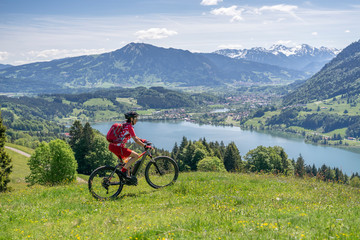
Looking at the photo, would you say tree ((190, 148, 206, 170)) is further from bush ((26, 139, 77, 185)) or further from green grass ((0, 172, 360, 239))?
green grass ((0, 172, 360, 239))

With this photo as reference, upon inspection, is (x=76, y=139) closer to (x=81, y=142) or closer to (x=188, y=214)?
(x=81, y=142)

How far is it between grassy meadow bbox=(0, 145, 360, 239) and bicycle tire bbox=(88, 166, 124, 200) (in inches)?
17.3

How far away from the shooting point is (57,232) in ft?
27.4

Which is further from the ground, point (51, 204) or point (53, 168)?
point (51, 204)

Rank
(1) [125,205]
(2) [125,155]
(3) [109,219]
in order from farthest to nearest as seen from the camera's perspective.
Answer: (2) [125,155] → (1) [125,205] → (3) [109,219]

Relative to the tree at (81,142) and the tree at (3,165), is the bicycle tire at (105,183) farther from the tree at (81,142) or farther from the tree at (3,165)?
the tree at (81,142)

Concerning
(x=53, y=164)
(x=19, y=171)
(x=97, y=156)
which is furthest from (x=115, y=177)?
(x=19, y=171)

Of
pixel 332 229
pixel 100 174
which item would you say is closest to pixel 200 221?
pixel 332 229

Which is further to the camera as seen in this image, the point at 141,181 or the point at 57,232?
the point at 141,181

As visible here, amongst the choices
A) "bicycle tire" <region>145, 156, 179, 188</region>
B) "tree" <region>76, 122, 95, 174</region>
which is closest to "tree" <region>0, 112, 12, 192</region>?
"tree" <region>76, 122, 95, 174</region>

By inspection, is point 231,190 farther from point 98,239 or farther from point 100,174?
point 98,239

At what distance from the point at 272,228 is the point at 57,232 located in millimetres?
6325

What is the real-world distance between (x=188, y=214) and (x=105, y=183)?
5473 mm

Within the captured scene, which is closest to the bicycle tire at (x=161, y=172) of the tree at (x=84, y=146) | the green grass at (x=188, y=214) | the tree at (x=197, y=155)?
the green grass at (x=188, y=214)
